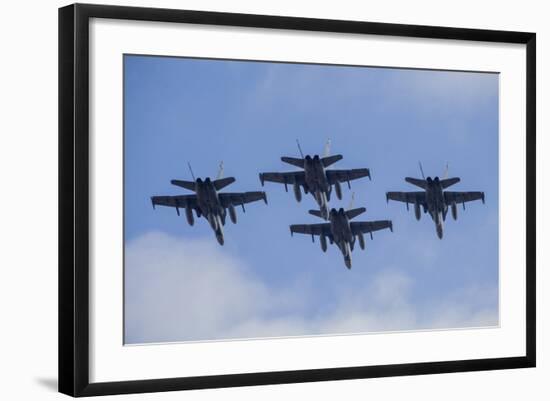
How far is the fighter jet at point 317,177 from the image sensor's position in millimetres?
5609

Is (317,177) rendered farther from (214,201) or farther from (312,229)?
(214,201)

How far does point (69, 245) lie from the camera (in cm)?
515

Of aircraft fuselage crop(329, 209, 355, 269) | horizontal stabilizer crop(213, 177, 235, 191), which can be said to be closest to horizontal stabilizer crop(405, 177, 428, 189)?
aircraft fuselage crop(329, 209, 355, 269)

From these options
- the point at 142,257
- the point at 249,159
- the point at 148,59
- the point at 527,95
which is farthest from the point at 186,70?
the point at 527,95

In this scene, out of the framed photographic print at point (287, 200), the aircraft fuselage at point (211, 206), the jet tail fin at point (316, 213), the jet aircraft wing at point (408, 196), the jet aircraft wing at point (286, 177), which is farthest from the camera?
the jet aircraft wing at point (408, 196)

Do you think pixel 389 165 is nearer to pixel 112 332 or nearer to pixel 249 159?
pixel 249 159

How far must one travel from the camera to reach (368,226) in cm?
579

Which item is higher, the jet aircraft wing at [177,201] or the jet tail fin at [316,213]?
the jet aircraft wing at [177,201]

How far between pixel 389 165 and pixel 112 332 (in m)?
1.77

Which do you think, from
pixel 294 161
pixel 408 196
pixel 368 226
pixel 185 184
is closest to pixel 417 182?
pixel 408 196

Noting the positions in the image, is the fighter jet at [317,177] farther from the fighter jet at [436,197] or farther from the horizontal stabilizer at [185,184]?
the horizontal stabilizer at [185,184]

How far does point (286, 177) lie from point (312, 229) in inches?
12.5

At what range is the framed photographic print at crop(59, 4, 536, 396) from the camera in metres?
5.21

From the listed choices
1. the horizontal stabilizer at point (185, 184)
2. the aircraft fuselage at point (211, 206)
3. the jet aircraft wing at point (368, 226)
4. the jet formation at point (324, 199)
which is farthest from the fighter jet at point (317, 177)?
the horizontal stabilizer at point (185, 184)
